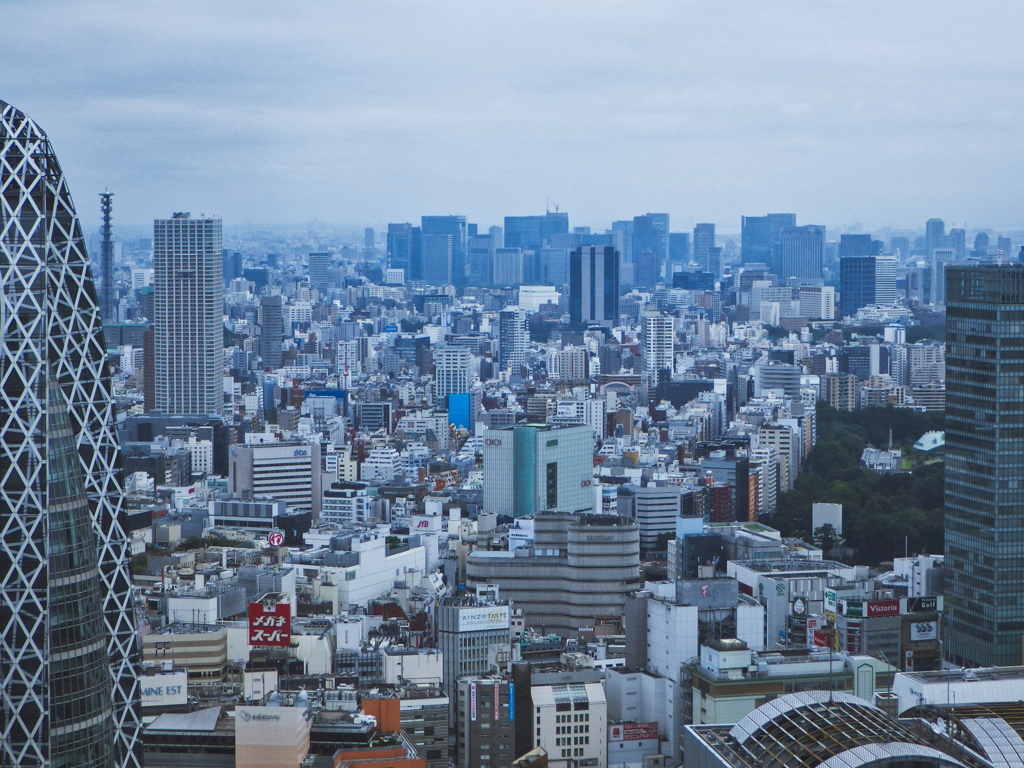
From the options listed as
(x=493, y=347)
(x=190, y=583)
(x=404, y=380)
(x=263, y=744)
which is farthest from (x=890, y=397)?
(x=263, y=744)

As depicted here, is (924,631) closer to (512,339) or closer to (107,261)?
(107,261)

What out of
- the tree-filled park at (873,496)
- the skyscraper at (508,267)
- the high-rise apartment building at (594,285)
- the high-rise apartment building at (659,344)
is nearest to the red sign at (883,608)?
the tree-filled park at (873,496)

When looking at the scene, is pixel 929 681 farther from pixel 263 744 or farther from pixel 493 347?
pixel 493 347

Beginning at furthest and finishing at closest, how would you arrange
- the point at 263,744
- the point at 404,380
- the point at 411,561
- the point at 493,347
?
the point at 493,347, the point at 404,380, the point at 411,561, the point at 263,744

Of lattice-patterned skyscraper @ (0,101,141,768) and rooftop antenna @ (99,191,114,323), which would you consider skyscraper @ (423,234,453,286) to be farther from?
lattice-patterned skyscraper @ (0,101,141,768)

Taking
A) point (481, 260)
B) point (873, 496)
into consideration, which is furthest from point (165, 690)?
point (481, 260)

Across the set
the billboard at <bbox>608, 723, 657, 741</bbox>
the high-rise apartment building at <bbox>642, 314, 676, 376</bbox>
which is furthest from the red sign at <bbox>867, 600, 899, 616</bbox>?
the high-rise apartment building at <bbox>642, 314, 676, 376</bbox>
